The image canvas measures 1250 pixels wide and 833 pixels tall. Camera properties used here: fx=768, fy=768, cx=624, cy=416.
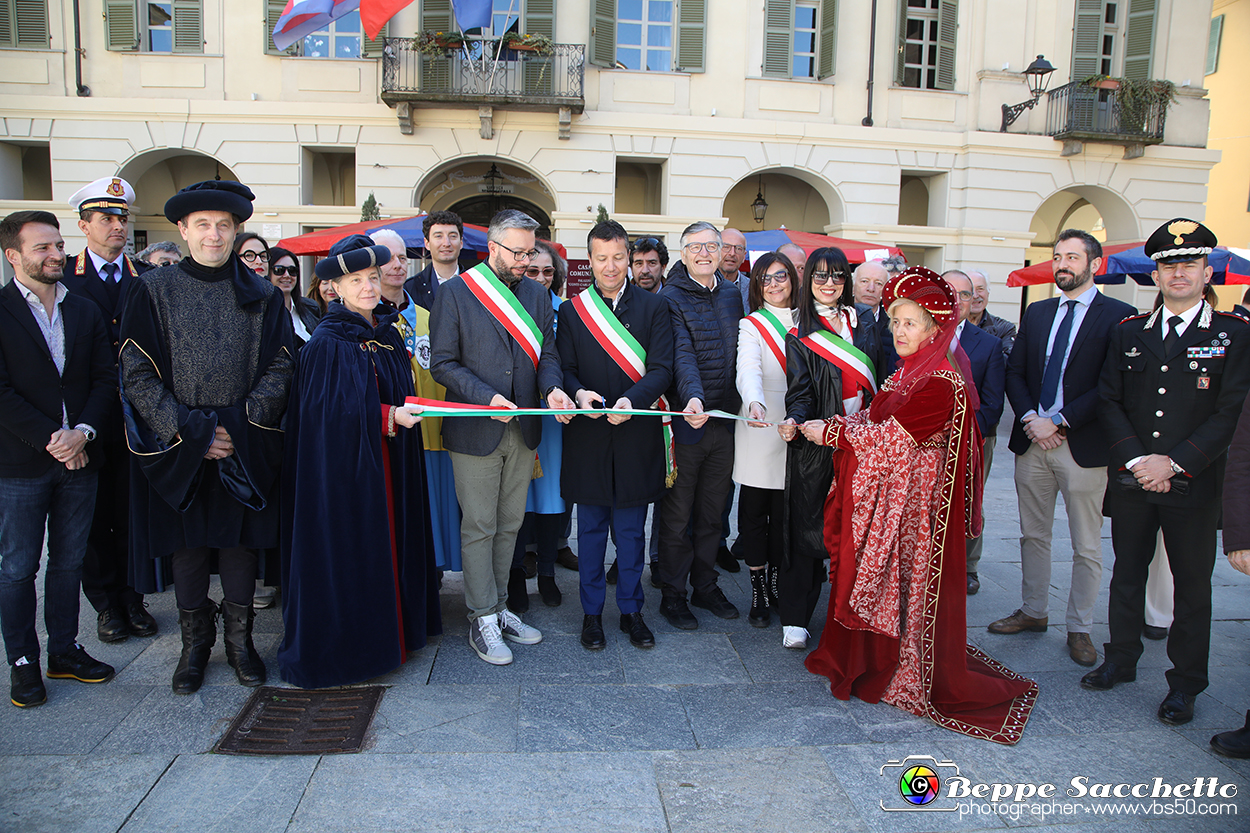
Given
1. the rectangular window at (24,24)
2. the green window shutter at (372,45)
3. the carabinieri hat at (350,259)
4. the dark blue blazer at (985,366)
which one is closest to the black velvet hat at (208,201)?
the carabinieri hat at (350,259)

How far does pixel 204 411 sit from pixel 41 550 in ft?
3.20

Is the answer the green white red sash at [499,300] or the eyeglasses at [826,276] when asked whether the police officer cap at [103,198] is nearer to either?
the green white red sash at [499,300]

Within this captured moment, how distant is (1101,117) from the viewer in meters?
13.6

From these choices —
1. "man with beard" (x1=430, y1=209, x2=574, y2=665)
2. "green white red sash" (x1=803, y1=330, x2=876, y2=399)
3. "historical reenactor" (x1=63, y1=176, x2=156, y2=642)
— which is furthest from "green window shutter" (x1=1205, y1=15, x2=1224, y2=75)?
"historical reenactor" (x1=63, y1=176, x2=156, y2=642)

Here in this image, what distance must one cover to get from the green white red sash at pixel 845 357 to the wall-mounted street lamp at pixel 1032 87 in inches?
464

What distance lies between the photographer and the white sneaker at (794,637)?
3848mm

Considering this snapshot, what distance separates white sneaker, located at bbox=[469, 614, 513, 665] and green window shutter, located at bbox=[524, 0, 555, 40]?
444 inches

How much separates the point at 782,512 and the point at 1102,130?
13.2m

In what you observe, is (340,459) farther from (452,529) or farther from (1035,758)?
(1035,758)

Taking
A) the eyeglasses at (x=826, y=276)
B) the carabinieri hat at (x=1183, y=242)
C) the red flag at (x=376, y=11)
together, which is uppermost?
the red flag at (x=376, y=11)

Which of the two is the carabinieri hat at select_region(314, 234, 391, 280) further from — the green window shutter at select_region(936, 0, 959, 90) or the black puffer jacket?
the green window shutter at select_region(936, 0, 959, 90)

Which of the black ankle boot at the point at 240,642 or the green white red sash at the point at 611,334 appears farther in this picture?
the green white red sash at the point at 611,334

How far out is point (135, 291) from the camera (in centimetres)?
310

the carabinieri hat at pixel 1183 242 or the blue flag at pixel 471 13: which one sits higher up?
the blue flag at pixel 471 13
